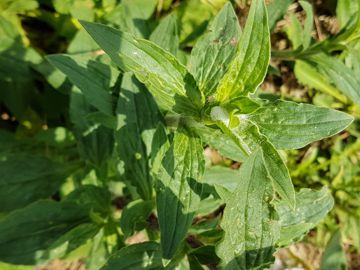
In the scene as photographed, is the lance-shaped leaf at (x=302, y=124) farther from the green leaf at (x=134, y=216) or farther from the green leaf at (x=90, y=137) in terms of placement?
the green leaf at (x=90, y=137)

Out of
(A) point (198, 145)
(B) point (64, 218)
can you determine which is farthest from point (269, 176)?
(B) point (64, 218)

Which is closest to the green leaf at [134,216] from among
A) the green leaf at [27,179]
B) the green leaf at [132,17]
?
the green leaf at [27,179]

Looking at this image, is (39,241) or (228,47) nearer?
(228,47)

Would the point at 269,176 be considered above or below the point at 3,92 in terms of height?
above

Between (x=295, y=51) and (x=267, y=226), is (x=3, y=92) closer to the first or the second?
(x=295, y=51)

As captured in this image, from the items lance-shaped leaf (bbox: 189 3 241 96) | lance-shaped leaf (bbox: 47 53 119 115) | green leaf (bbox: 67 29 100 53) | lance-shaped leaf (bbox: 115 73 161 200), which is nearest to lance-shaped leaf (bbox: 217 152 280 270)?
lance-shaped leaf (bbox: 189 3 241 96)

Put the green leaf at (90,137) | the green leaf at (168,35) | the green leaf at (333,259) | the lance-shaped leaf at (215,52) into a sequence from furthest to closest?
the green leaf at (333,259)
the green leaf at (90,137)
the green leaf at (168,35)
the lance-shaped leaf at (215,52)

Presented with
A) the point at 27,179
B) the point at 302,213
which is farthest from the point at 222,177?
the point at 27,179
